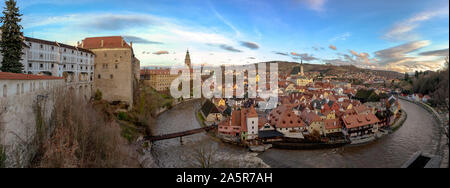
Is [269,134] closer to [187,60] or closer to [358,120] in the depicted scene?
[358,120]

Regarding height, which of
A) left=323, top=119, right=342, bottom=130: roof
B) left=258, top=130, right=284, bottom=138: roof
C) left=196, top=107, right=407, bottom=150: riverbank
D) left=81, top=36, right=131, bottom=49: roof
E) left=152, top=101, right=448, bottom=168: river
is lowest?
left=152, top=101, right=448, bottom=168: river

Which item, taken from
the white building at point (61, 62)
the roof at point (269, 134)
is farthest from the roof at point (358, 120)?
the white building at point (61, 62)

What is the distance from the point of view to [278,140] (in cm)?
1345

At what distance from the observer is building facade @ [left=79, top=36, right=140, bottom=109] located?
1761 centimetres

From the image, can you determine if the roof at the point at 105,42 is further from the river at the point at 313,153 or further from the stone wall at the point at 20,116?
the stone wall at the point at 20,116

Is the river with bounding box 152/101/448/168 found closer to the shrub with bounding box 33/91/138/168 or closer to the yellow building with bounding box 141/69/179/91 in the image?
the shrub with bounding box 33/91/138/168

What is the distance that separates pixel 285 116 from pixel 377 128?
268 inches

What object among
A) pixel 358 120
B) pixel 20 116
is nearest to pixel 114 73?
pixel 20 116

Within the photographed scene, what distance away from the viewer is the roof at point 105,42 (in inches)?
701

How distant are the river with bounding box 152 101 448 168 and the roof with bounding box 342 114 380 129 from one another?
4.30ft

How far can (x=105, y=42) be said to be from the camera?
18312 millimetres

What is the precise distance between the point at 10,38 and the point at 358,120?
66.9 feet

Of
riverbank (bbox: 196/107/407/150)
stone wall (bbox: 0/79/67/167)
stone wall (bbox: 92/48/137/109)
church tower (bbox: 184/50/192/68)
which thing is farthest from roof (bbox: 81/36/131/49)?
church tower (bbox: 184/50/192/68)
